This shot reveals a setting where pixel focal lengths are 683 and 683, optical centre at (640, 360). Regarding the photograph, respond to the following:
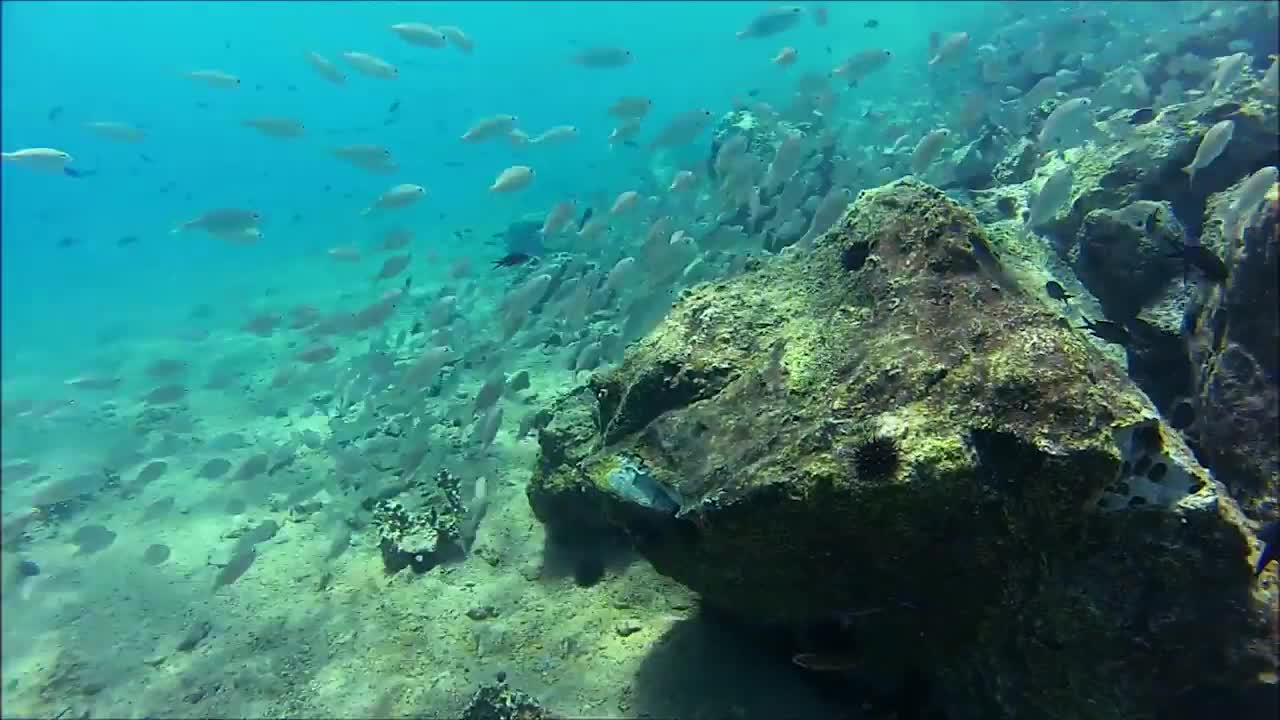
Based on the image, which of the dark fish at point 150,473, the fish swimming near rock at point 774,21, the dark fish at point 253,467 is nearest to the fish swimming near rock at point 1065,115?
the fish swimming near rock at point 774,21

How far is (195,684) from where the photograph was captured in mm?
4969

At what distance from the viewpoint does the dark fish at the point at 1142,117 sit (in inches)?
302

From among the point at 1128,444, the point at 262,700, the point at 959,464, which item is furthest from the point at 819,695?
the point at 262,700

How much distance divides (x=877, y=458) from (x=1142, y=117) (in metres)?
7.53

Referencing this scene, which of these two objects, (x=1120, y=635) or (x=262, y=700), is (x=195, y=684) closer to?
(x=262, y=700)

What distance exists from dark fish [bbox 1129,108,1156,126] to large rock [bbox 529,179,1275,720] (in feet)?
19.6

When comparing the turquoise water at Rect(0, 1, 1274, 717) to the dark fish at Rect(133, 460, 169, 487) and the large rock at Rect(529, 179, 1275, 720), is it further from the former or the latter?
the large rock at Rect(529, 179, 1275, 720)

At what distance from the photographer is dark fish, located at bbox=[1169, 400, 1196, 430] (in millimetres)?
4080

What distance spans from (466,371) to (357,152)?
345 centimetres

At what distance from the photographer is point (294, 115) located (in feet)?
218

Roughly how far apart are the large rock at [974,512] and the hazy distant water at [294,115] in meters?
10.7

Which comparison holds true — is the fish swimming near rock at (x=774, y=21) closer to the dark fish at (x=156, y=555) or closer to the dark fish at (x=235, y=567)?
the dark fish at (x=235, y=567)

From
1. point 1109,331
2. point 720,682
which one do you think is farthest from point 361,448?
point 1109,331

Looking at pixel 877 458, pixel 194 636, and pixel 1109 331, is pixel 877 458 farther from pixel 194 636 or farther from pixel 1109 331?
pixel 194 636
